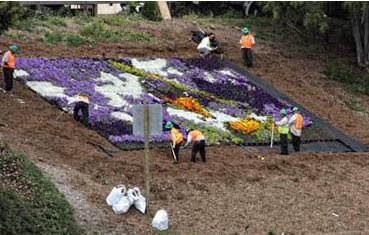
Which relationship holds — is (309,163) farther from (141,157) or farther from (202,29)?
(202,29)

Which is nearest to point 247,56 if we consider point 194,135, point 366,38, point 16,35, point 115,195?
point 366,38

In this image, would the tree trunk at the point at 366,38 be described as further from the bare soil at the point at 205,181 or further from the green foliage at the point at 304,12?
the bare soil at the point at 205,181

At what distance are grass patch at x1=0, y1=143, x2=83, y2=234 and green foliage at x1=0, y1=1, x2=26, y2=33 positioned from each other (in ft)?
25.5

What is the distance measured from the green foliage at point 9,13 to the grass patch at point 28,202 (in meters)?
7.76

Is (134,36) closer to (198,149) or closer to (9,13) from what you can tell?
(9,13)

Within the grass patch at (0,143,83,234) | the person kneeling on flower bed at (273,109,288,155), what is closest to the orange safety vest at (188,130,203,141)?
the person kneeling on flower bed at (273,109,288,155)

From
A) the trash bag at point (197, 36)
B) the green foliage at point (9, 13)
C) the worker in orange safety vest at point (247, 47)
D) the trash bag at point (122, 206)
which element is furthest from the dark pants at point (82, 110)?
the trash bag at point (197, 36)

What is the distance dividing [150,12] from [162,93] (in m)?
10.5

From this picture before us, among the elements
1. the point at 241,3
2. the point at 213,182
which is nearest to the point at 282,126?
the point at 213,182

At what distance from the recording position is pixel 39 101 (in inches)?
974

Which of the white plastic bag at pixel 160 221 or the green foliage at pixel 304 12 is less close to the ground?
the green foliage at pixel 304 12

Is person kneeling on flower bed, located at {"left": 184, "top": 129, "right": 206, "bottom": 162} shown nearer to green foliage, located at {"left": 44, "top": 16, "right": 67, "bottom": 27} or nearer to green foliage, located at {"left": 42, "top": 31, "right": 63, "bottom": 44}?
green foliage, located at {"left": 42, "top": 31, "right": 63, "bottom": 44}

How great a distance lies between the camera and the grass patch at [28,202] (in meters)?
12.8

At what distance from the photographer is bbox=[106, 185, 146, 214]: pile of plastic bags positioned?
16953mm
